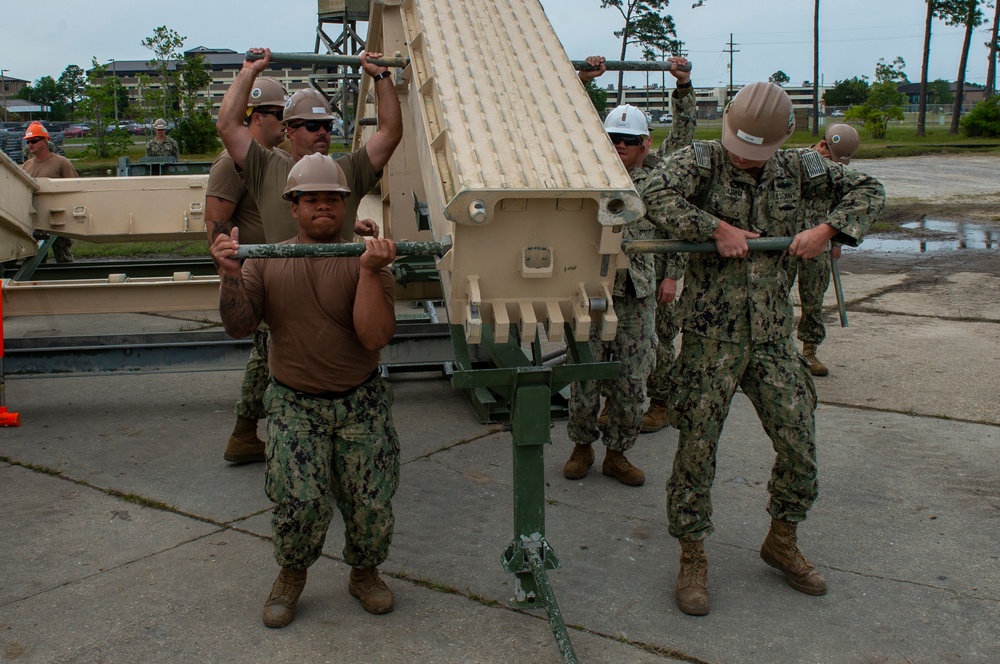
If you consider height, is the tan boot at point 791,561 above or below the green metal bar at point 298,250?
below

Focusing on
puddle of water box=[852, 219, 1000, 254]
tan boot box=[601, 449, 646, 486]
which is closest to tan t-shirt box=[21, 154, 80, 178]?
tan boot box=[601, 449, 646, 486]

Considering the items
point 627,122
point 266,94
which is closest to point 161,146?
point 266,94

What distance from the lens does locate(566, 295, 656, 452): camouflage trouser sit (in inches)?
194

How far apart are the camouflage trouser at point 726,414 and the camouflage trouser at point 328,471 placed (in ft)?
3.61

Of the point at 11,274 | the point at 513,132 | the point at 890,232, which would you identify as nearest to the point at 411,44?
the point at 513,132

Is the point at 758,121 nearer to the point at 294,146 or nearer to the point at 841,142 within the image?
the point at 294,146

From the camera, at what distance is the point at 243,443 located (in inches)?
209

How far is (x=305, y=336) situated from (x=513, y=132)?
1.04 metres

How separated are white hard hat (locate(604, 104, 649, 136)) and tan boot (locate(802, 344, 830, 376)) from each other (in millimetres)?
2677

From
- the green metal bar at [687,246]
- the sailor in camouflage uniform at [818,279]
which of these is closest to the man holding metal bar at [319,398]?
the green metal bar at [687,246]

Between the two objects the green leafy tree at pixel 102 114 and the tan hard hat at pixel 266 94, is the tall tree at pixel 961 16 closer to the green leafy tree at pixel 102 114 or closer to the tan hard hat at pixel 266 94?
the green leafy tree at pixel 102 114

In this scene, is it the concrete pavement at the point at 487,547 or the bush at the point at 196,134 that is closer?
the concrete pavement at the point at 487,547

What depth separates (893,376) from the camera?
6.86 m

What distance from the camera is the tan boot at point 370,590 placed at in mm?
3646
